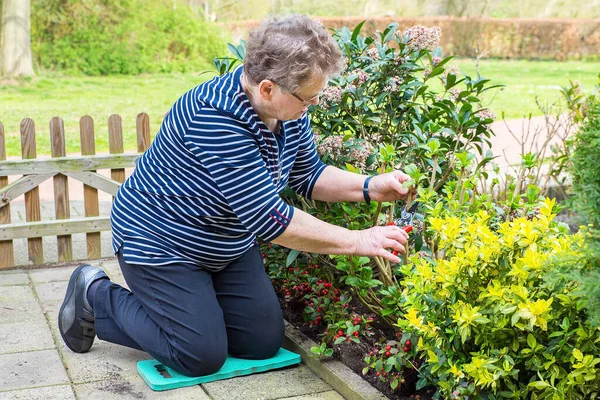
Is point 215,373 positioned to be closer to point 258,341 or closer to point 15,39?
point 258,341

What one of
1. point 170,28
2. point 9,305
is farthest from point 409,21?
point 9,305

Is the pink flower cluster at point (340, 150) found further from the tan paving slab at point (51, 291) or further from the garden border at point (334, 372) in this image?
the tan paving slab at point (51, 291)

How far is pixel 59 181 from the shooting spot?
4.94 meters

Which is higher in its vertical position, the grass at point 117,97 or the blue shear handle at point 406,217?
the blue shear handle at point 406,217

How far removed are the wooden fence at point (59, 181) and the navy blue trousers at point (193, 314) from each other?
163 centimetres

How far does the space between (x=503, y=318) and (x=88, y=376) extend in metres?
1.76

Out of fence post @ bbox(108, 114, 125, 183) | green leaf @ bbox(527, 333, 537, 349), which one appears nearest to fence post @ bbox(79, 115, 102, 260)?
fence post @ bbox(108, 114, 125, 183)

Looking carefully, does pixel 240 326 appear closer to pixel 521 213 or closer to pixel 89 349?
pixel 89 349

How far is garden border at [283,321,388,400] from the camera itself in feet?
9.74

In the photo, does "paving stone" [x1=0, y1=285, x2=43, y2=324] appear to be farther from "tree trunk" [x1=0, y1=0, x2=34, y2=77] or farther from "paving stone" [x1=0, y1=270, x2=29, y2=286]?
"tree trunk" [x1=0, y1=0, x2=34, y2=77]

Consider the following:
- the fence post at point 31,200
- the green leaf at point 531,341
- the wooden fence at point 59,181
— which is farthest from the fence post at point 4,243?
the green leaf at point 531,341

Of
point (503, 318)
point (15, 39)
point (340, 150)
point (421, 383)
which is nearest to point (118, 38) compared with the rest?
point (15, 39)

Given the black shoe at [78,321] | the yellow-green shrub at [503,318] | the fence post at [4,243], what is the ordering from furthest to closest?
the fence post at [4,243] < the black shoe at [78,321] < the yellow-green shrub at [503,318]

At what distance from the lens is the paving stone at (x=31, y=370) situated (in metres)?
3.11
